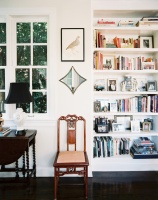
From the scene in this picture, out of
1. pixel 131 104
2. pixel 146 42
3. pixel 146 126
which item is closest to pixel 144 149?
pixel 146 126

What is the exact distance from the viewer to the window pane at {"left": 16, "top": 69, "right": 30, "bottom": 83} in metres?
2.83

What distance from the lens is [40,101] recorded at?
9.42 ft

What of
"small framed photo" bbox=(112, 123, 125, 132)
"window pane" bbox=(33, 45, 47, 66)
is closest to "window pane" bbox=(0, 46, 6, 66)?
"window pane" bbox=(33, 45, 47, 66)

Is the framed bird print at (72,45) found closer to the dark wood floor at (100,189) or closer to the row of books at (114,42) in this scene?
the row of books at (114,42)

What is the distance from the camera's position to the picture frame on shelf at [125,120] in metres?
3.11

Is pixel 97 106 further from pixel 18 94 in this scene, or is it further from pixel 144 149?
pixel 18 94

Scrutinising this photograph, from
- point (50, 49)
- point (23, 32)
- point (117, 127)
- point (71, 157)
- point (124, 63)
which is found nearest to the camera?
point (71, 157)

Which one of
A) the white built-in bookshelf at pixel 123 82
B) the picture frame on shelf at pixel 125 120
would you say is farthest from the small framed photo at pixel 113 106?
the picture frame on shelf at pixel 125 120

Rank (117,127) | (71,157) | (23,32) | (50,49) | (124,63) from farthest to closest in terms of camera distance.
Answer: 1. (117,127)
2. (124,63)
3. (23,32)
4. (50,49)
5. (71,157)

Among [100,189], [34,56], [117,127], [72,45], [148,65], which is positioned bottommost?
[100,189]

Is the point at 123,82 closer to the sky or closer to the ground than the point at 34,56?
closer to the ground

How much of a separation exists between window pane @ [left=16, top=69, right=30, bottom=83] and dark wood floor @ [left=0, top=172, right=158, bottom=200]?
1.46m

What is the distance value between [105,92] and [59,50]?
930 mm

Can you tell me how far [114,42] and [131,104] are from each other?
1022 millimetres
